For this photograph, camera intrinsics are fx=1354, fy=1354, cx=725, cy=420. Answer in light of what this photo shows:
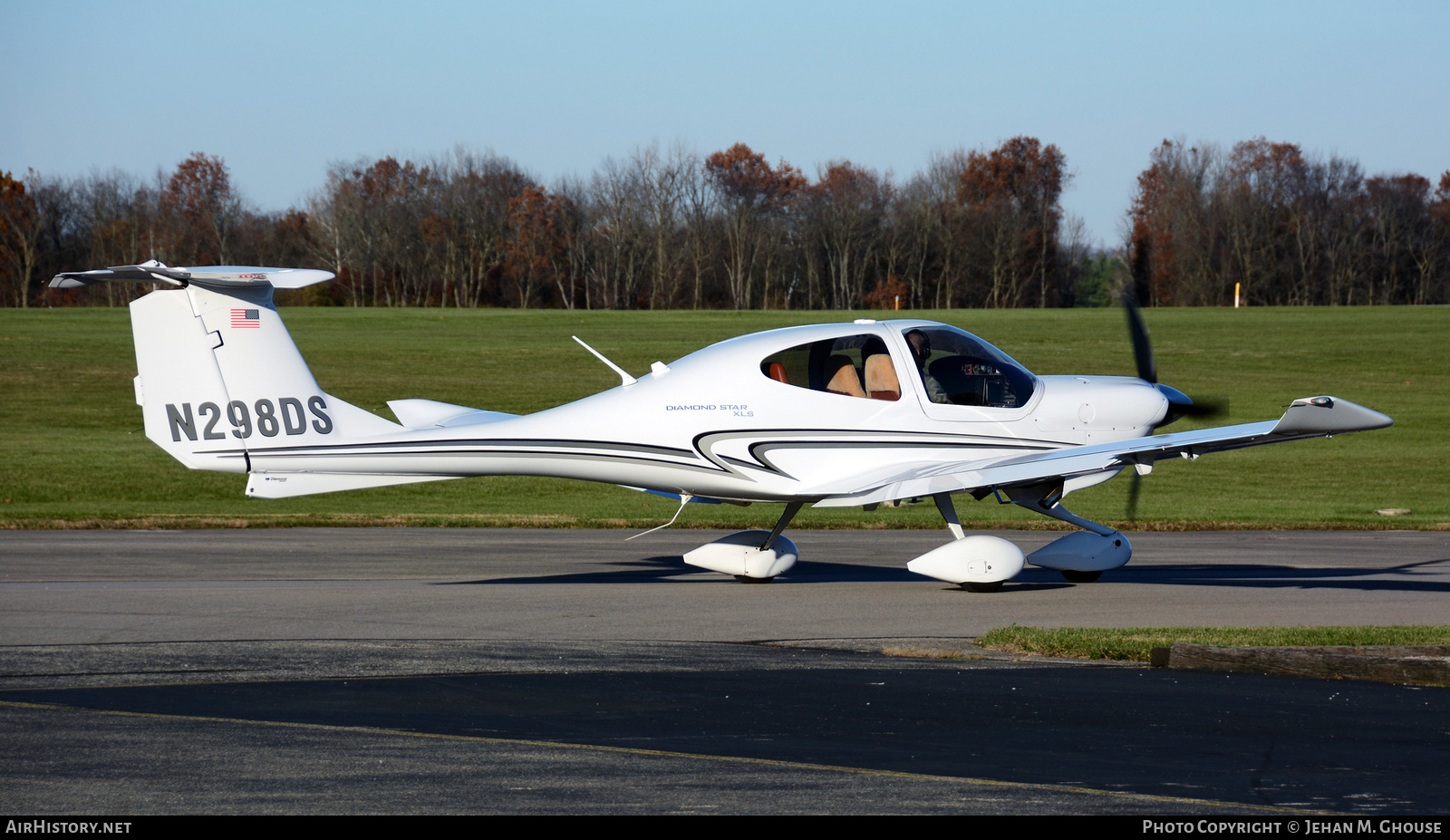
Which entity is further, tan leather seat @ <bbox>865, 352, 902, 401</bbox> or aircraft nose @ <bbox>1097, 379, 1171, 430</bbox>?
aircraft nose @ <bbox>1097, 379, 1171, 430</bbox>

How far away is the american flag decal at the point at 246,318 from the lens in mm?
12504

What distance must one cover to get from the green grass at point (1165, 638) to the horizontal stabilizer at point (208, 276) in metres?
6.60

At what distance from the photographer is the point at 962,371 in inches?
548

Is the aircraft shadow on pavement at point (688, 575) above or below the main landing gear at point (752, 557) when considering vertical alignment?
below

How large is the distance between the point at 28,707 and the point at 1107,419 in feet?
34.4

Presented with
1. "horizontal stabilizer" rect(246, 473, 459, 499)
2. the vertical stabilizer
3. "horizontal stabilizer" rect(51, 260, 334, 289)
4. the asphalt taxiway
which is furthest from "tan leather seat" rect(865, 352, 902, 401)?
"horizontal stabilizer" rect(51, 260, 334, 289)

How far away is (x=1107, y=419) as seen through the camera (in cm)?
1416

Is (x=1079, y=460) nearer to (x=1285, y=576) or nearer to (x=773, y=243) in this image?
(x=1285, y=576)

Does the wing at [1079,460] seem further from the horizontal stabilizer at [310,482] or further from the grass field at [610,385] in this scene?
the grass field at [610,385]

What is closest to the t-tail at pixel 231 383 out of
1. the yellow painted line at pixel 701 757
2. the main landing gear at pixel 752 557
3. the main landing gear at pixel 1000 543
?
the main landing gear at pixel 752 557

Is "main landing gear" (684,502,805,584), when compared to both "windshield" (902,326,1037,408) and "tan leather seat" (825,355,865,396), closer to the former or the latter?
"tan leather seat" (825,355,865,396)

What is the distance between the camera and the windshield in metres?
13.8

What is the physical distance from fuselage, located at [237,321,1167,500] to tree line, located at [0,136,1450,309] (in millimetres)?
80585

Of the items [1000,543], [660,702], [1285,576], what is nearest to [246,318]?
[660,702]
